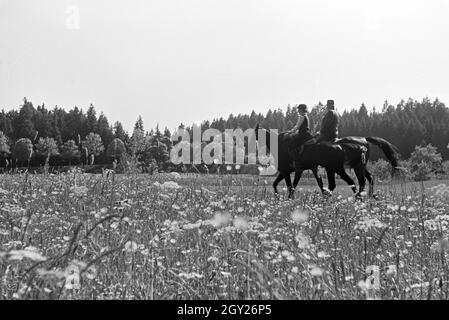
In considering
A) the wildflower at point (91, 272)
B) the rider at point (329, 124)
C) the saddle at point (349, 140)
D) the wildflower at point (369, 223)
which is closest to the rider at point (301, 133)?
the rider at point (329, 124)

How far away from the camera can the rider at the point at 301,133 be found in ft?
49.2

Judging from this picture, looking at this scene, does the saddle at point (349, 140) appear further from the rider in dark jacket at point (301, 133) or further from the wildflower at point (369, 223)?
the wildflower at point (369, 223)

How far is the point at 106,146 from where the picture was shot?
431ft

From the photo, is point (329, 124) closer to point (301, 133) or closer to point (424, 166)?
point (301, 133)

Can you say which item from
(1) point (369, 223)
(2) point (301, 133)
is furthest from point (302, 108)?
(1) point (369, 223)

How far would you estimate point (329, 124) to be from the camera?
14297mm

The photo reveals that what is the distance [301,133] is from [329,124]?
3.88 feet

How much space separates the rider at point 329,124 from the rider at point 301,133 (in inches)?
18.3

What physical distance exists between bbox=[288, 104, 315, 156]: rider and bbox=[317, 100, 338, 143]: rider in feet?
1.53
